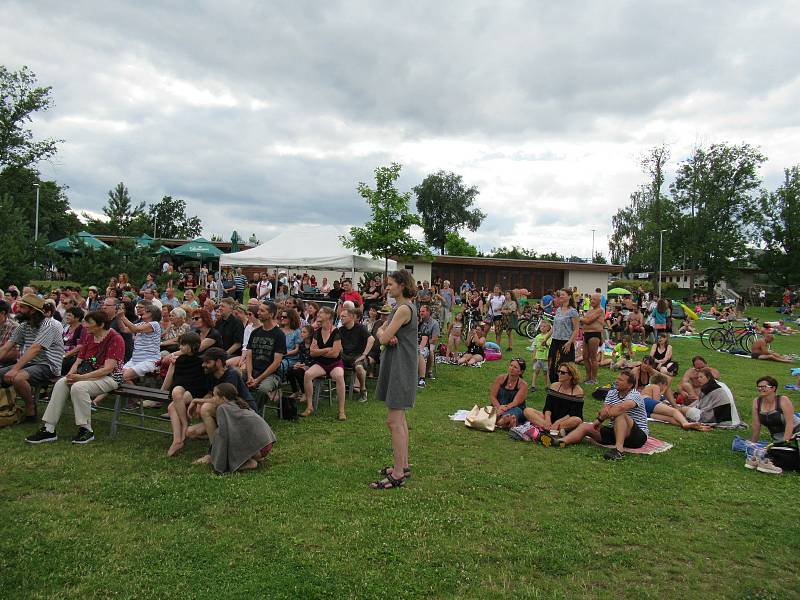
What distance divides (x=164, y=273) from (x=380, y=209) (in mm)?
7780

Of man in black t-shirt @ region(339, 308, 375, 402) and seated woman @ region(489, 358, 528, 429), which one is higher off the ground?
man in black t-shirt @ region(339, 308, 375, 402)

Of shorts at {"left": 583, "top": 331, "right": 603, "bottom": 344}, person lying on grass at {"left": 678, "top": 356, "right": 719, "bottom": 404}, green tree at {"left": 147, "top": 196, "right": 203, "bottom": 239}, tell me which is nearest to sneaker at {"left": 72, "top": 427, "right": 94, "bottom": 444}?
shorts at {"left": 583, "top": 331, "right": 603, "bottom": 344}

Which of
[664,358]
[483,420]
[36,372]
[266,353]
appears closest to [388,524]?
[483,420]

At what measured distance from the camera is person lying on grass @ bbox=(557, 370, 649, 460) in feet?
20.0

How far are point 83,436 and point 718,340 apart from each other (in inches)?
655

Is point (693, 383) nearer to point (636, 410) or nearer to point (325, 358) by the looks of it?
point (636, 410)

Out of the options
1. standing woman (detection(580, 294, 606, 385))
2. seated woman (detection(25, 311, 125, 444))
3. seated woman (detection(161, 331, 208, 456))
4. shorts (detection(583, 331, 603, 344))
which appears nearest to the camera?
seated woman (detection(161, 331, 208, 456))

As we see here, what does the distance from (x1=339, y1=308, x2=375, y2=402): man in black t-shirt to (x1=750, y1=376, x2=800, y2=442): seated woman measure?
→ 4844mm

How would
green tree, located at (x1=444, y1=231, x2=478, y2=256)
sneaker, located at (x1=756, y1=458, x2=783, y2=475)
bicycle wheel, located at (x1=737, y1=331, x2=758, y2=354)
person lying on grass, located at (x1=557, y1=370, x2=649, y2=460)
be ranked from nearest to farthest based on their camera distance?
sneaker, located at (x1=756, y1=458, x2=783, y2=475) → person lying on grass, located at (x1=557, y1=370, x2=649, y2=460) → bicycle wheel, located at (x1=737, y1=331, x2=758, y2=354) → green tree, located at (x1=444, y1=231, x2=478, y2=256)

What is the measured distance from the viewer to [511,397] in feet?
23.9

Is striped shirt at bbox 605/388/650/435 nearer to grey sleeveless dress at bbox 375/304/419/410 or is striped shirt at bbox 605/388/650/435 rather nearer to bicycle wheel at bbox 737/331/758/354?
grey sleeveless dress at bbox 375/304/419/410

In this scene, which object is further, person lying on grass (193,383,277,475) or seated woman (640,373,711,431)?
seated woman (640,373,711,431)

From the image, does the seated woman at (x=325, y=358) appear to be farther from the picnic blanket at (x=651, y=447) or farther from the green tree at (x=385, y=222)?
the green tree at (x=385, y=222)

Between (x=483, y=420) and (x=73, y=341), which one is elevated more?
(x=73, y=341)
